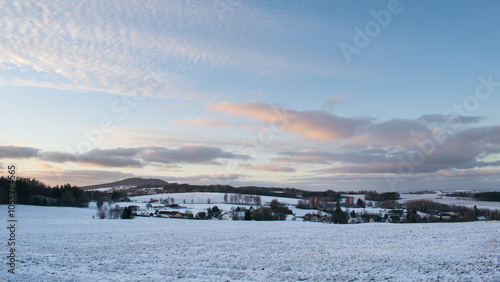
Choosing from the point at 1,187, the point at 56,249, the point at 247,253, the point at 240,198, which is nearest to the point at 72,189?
the point at 1,187

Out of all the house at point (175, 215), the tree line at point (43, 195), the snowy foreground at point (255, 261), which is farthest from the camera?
the tree line at point (43, 195)

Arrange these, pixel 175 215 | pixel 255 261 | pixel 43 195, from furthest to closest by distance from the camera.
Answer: pixel 43 195 < pixel 175 215 < pixel 255 261

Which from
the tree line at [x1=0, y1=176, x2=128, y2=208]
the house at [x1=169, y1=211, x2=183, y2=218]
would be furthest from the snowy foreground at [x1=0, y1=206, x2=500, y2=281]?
the tree line at [x1=0, y1=176, x2=128, y2=208]

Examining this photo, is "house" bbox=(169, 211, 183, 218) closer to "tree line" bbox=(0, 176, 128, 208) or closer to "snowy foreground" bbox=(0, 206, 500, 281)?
"tree line" bbox=(0, 176, 128, 208)

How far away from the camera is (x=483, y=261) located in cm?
2000

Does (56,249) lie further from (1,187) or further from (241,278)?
(1,187)

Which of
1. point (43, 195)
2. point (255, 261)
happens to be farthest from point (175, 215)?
point (255, 261)

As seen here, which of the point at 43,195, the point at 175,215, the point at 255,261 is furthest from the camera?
the point at 43,195

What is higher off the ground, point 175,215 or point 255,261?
point 255,261

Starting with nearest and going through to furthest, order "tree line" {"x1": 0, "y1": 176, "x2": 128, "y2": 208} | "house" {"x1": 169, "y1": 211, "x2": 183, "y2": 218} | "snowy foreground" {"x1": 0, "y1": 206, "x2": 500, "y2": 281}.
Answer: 1. "snowy foreground" {"x1": 0, "y1": 206, "x2": 500, "y2": 281}
2. "house" {"x1": 169, "y1": 211, "x2": 183, "y2": 218}
3. "tree line" {"x1": 0, "y1": 176, "x2": 128, "y2": 208}

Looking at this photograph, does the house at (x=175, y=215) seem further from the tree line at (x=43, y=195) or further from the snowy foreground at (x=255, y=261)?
the snowy foreground at (x=255, y=261)

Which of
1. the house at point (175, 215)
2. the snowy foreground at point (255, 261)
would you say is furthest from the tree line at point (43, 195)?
the snowy foreground at point (255, 261)

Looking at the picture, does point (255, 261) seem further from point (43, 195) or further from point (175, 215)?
point (43, 195)

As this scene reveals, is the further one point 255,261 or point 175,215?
point 175,215
